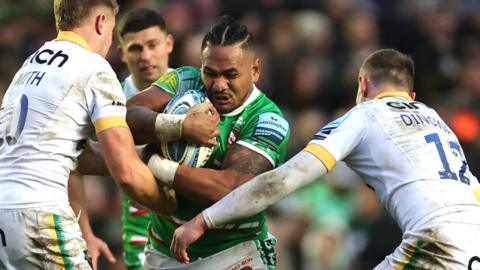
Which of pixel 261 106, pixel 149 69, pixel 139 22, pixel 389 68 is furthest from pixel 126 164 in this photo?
pixel 139 22

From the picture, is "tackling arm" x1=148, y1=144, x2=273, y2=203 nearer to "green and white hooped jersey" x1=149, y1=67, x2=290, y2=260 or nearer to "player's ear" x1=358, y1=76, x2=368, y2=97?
"green and white hooped jersey" x1=149, y1=67, x2=290, y2=260

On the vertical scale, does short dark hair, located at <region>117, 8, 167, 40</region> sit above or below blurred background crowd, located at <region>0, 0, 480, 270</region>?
above

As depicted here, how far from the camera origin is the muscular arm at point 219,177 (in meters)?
7.43

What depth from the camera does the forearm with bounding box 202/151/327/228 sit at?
7160mm

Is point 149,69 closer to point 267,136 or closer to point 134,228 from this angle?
point 134,228

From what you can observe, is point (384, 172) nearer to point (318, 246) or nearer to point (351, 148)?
point (351, 148)

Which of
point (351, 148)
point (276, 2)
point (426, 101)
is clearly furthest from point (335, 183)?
point (351, 148)

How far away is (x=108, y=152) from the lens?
22.8ft

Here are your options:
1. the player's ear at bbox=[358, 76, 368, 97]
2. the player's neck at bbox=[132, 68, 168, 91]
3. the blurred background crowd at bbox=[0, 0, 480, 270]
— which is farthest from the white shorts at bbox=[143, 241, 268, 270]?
the blurred background crowd at bbox=[0, 0, 480, 270]

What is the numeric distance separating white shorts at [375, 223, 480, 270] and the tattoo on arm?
3.79ft

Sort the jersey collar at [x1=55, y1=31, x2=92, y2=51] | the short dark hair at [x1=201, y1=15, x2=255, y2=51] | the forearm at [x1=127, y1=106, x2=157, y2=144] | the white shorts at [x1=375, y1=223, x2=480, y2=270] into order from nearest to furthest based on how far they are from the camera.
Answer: the white shorts at [x1=375, y1=223, x2=480, y2=270] < the jersey collar at [x1=55, y1=31, x2=92, y2=51] < the forearm at [x1=127, y1=106, x2=157, y2=144] < the short dark hair at [x1=201, y1=15, x2=255, y2=51]

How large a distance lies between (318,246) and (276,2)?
498cm

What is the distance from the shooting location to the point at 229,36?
7957mm

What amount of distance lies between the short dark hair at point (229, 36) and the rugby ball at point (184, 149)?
0.52m
